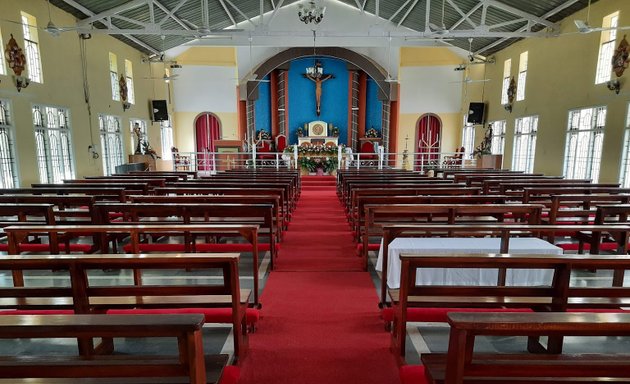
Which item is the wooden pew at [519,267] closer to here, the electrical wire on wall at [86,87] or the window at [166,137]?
the electrical wire on wall at [86,87]

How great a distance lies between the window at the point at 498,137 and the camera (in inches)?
531

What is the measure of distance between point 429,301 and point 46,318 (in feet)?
6.30

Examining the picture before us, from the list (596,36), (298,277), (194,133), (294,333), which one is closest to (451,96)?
(596,36)

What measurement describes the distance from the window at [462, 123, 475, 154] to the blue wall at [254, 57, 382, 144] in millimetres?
3653

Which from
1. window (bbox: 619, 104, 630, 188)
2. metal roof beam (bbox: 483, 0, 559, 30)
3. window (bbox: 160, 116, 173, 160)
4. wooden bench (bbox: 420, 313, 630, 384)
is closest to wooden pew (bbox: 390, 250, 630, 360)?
wooden bench (bbox: 420, 313, 630, 384)

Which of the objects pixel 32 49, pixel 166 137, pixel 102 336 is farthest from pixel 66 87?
pixel 102 336

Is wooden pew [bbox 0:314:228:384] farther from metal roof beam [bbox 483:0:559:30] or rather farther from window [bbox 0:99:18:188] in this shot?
metal roof beam [bbox 483:0:559:30]

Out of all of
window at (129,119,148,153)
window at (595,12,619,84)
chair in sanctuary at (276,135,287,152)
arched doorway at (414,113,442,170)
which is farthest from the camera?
chair in sanctuary at (276,135,287,152)

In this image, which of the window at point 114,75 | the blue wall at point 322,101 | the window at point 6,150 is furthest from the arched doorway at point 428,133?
the window at point 6,150

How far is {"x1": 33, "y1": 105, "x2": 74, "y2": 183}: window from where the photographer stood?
27.0 feet

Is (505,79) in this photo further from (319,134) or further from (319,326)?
(319,326)

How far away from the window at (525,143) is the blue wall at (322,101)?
20.2 ft

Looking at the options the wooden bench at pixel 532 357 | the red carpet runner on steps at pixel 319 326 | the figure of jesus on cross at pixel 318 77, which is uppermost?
the figure of jesus on cross at pixel 318 77

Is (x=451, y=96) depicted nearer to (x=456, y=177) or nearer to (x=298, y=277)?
(x=456, y=177)
